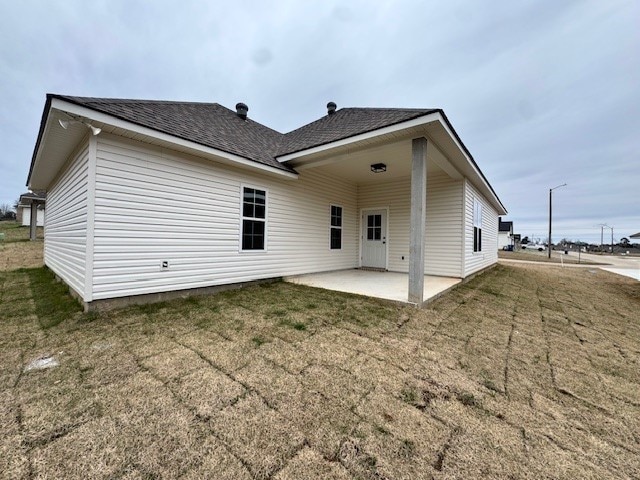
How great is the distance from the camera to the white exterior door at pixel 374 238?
844 cm

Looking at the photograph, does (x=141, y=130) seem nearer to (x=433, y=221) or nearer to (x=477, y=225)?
(x=433, y=221)

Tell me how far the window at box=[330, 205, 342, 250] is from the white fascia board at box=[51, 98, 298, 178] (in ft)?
9.93

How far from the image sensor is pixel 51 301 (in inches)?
179

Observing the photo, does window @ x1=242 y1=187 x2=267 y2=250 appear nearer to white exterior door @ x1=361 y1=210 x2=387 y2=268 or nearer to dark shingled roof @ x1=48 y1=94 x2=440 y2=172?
dark shingled roof @ x1=48 y1=94 x2=440 y2=172

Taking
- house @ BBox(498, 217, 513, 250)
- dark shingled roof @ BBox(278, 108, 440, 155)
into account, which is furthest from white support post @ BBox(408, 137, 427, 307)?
house @ BBox(498, 217, 513, 250)

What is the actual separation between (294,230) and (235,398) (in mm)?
5146

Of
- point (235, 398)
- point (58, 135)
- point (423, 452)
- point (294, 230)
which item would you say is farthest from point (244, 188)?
point (423, 452)

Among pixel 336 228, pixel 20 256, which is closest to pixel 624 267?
pixel 336 228

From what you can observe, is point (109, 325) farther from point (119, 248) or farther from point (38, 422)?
point (38, 422)

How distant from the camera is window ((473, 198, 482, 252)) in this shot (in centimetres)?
844

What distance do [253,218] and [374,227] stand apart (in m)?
4.36

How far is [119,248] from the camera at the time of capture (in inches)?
158

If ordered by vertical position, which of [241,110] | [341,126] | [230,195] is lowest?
[230,195]

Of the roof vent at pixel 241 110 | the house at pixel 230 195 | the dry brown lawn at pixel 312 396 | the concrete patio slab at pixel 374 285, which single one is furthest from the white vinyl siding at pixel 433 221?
the roof vent at pixel 241 110
